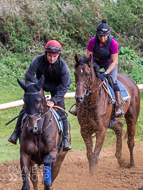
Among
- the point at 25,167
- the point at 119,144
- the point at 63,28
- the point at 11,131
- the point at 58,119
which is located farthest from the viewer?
the point at 63,28

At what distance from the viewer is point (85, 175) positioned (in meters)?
6.18

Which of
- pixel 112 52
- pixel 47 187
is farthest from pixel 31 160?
pixel 112 52

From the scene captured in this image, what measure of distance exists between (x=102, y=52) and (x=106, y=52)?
0.09m

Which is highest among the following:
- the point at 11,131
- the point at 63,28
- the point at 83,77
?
the point at 83,77

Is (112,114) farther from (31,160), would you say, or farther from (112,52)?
(31,160)

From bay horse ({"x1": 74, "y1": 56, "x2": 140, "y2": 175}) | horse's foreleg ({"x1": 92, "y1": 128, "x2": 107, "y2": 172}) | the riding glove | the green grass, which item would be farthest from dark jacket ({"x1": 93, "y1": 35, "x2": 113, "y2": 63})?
the green grass

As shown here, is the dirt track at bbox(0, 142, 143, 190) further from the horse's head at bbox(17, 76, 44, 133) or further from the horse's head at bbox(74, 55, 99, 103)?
the horse's head at bbox(17, 76, 44, 133)

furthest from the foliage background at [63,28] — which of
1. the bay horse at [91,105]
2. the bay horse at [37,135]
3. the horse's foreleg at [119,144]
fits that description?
the bay horse at [37,135]

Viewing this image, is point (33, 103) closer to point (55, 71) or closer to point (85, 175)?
point (55, 71)

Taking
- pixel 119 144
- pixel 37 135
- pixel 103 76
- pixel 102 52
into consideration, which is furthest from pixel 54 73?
pixel 119 144

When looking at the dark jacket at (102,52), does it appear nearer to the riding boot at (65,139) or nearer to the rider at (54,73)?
the rider at (54,73)

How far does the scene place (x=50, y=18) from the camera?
14867mm

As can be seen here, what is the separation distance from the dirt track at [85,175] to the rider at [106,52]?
1.35m

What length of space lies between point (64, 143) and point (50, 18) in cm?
1115
